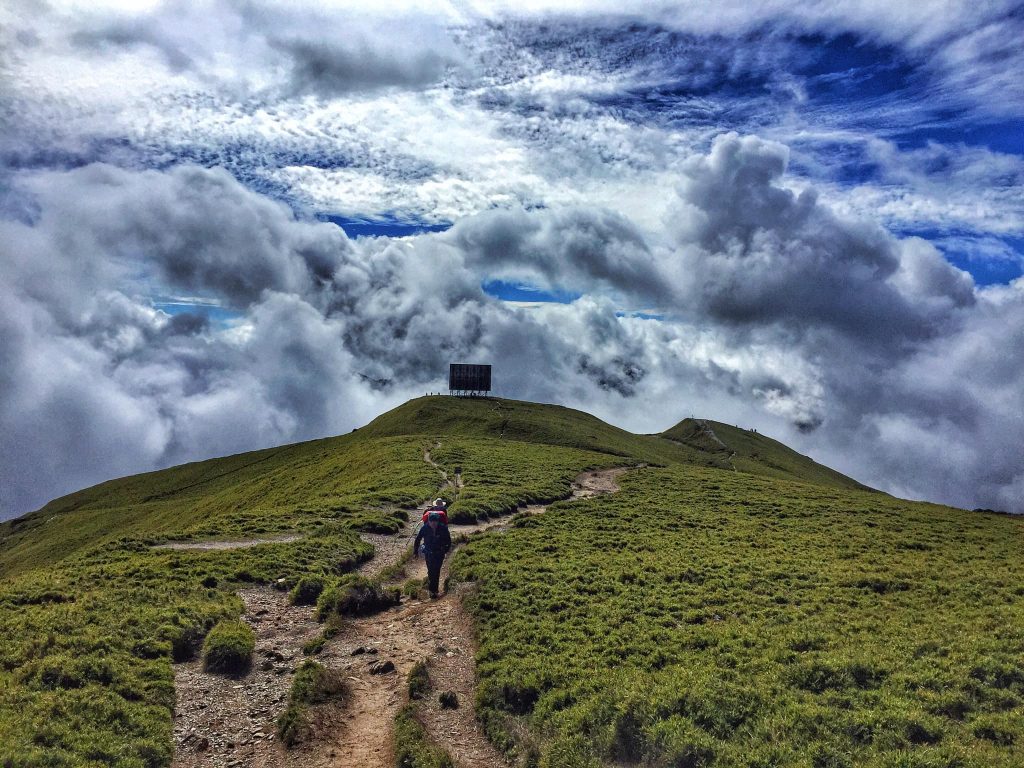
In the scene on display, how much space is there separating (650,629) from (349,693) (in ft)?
33.7

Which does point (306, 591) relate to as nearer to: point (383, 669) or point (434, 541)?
point (434, 541)

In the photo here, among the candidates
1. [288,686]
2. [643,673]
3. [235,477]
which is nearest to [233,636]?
[288,686]

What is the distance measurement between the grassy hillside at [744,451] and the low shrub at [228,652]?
123m

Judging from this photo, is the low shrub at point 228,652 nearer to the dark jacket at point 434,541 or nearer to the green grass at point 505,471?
the dark jacket at point 434,541

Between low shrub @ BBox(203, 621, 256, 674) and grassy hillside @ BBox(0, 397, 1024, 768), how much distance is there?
1093 millimetres

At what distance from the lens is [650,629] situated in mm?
20344

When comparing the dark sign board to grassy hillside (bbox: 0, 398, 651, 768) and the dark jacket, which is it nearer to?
grassy hillside (bbox: 0, 398, 651, 768)

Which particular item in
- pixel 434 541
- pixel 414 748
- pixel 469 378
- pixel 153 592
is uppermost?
pixel 469 378

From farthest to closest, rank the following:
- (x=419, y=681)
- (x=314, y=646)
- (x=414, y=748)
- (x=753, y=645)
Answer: (x=314, y=646)
(x=753, y=645)
(x=419, y=681)
(x=414, y=748)

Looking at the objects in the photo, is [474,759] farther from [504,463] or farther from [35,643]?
[504,463]

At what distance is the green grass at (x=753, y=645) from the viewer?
1325cm

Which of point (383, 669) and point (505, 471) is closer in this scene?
point (383, 669)

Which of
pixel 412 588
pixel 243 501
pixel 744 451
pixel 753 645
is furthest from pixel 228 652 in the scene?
pixel 744 451

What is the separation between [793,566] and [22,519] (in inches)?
7390
